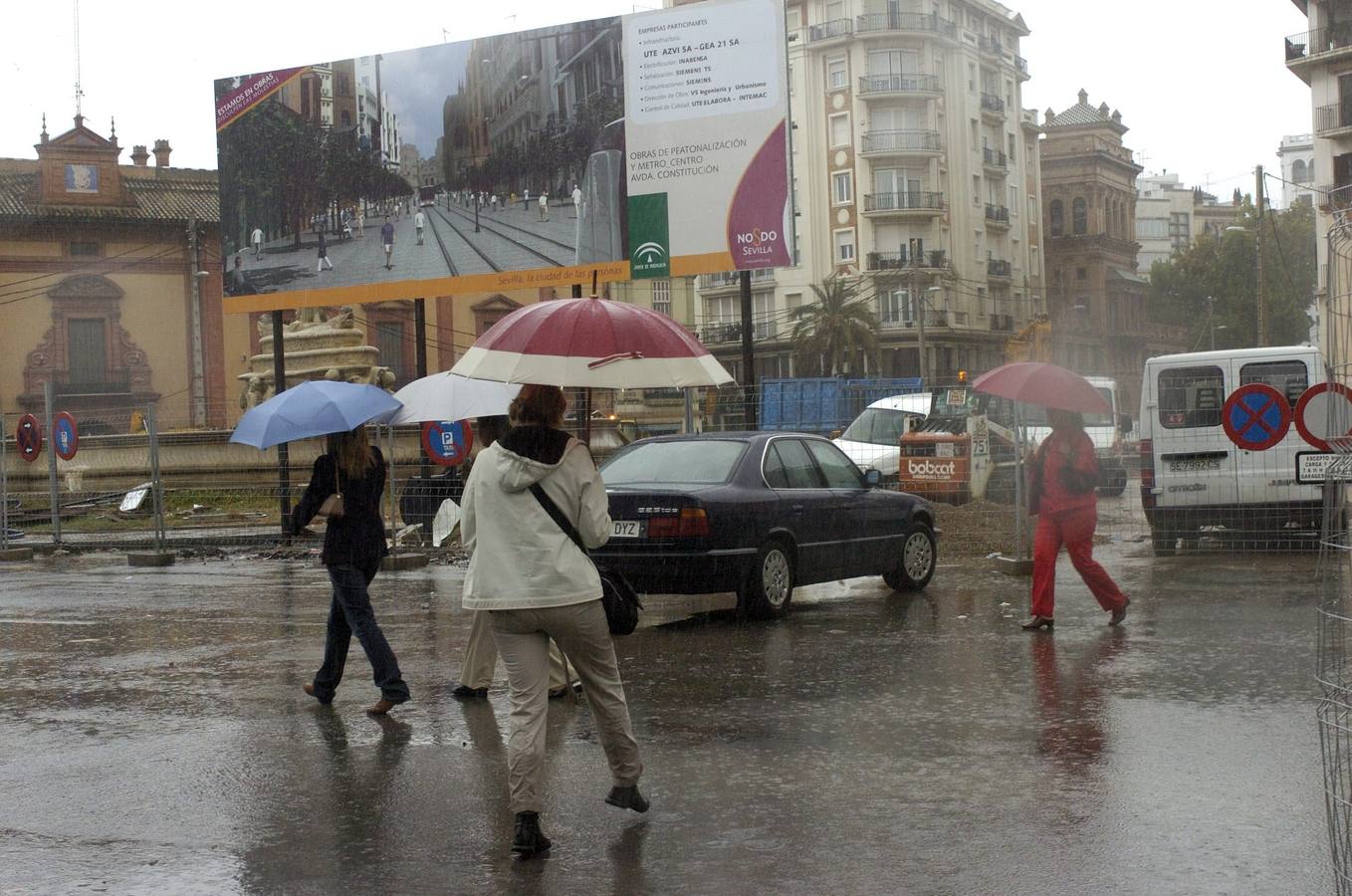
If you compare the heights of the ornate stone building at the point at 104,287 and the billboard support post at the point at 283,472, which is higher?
the ornate stone building at the point at 104,287

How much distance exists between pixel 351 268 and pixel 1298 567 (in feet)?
49.8

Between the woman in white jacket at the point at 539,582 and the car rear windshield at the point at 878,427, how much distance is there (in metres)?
20.0

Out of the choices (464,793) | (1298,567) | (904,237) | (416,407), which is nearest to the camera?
(464,793)

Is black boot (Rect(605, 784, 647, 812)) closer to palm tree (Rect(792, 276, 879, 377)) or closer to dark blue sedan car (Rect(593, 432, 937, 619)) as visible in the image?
dark blue sedan car (Rect(593, 432, 937, 619))

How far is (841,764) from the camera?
6902 millimetres

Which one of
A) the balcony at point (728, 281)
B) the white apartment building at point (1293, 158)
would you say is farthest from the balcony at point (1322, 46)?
the white apartment building at point (1293, 158)

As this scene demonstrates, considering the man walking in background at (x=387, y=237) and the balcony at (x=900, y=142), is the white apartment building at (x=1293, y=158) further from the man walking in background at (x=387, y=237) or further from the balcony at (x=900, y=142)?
the man walking in background at (x=387, y=237)

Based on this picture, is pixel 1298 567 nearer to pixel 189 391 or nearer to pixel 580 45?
pixel 580 45

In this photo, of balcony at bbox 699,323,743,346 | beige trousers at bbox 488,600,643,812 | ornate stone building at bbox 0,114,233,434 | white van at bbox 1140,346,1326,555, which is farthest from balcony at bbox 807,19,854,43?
beige trousers at bbox 488,600,643,812

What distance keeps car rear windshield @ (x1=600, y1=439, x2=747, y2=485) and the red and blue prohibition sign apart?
4.60 m

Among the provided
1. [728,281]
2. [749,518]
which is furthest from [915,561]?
[728,281]

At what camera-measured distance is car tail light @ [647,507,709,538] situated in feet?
37.4

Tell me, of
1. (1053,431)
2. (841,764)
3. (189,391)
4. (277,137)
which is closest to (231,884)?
(841,764)

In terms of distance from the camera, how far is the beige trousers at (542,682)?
561 cm
